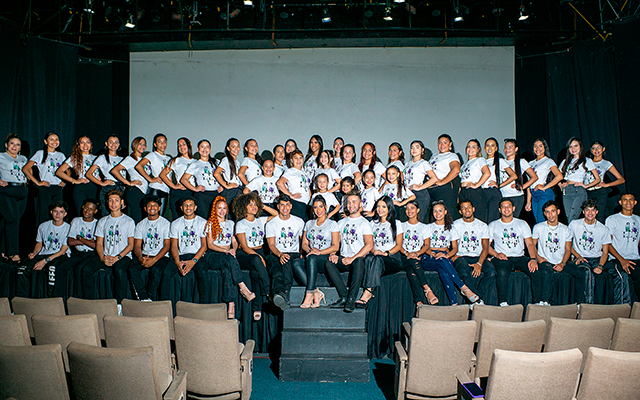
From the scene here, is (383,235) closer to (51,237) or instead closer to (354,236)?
(354,236)

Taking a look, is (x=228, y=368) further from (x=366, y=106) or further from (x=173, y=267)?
(x=366, y=106)

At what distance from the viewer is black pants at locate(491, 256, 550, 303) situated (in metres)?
4.45

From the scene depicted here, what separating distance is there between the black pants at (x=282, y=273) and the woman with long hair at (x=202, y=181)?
1336mm

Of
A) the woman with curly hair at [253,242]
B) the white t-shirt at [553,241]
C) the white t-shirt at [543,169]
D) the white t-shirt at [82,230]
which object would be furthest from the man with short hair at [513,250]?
the white t-shirt at [82,230]

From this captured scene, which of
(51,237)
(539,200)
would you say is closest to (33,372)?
(51,237)

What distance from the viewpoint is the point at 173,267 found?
4.53 m

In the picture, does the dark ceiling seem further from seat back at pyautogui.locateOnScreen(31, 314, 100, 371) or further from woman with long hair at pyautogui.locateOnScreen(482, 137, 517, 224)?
seat back at pyautogui.locateOnScreen(31, 314, 100, 371)

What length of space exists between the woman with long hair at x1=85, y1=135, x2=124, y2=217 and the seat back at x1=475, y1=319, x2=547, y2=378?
15.4ft

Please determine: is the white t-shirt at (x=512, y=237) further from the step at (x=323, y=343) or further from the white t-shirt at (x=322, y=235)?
the step at (x=323, y=343)

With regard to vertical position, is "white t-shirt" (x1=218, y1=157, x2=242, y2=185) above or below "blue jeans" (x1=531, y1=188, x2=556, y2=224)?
above

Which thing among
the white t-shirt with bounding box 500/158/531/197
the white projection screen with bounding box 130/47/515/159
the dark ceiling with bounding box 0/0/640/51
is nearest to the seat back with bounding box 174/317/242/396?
the white t-shirt with bounding box 500/158/531/197

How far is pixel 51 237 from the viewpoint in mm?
5078

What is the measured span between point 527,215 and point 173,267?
4.66m

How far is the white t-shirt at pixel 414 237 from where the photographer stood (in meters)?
4.87
